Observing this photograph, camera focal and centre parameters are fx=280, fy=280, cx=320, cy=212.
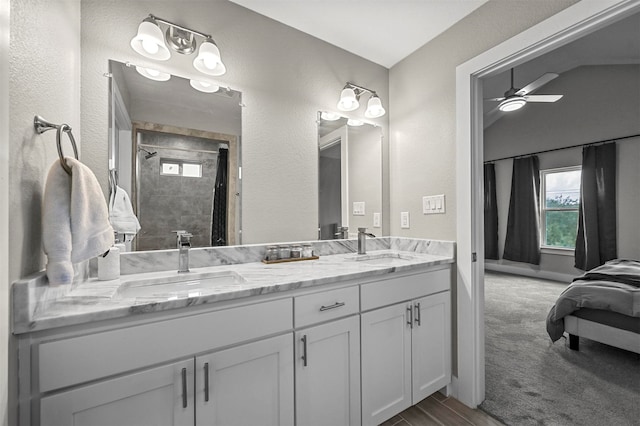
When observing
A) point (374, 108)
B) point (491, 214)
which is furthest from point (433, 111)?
point (491, 214)

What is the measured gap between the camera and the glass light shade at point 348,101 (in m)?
2.04

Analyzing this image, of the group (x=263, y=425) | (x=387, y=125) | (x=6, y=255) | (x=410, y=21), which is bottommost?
(x=263, y=425)

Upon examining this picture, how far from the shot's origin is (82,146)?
1306 millimetres

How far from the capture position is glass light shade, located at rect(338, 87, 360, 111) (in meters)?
2.04

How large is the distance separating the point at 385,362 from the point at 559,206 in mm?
5164

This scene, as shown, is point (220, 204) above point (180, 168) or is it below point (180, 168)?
below

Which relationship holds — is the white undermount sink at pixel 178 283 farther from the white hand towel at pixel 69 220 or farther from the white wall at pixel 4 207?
the white wall at pixel 4 207

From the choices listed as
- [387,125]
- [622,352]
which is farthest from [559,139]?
[387,125]

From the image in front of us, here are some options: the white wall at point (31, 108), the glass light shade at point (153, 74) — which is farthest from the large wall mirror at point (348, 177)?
the white wall at point (31, 108)

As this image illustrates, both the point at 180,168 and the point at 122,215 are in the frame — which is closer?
the point at 122,215

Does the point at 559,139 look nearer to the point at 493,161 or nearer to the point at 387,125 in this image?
the point at 493,161

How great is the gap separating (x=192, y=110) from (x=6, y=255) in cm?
110

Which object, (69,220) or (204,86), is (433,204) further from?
(69,220)

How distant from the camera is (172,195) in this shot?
4.89 ft
